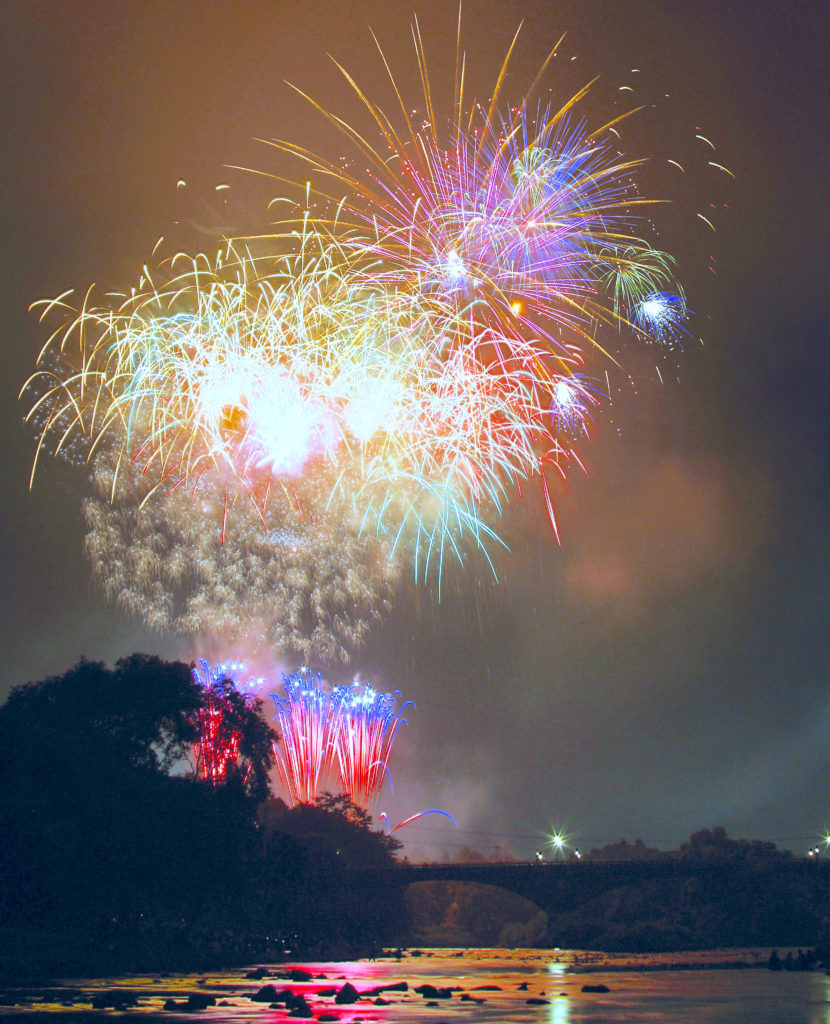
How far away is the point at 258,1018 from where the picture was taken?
25141mm

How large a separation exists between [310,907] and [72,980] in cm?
3397

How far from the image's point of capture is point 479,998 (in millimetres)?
34250

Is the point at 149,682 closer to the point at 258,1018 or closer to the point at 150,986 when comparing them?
the point at 150,986

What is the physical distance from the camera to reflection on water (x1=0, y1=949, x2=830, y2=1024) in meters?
25.9

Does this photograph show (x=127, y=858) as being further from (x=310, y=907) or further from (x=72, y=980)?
(x=310, y=907)

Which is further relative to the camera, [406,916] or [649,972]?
[406,916]

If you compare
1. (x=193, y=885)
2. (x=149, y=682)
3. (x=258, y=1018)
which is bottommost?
(x=258, y=1018)

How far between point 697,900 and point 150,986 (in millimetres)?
72773

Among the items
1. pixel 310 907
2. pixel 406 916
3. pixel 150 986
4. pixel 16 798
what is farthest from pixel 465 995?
pixel 406 916

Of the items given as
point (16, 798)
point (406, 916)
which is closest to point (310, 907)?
point (406, 916)

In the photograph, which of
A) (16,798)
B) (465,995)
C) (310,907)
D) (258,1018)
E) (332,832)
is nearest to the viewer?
(258,1018)

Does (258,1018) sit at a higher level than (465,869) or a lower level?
lower

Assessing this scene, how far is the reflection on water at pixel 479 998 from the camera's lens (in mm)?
→ 25875

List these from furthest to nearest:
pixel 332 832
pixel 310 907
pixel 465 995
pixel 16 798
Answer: pixel 332 832
pixel 310 907
pixel 16 798
pixel 465 995
